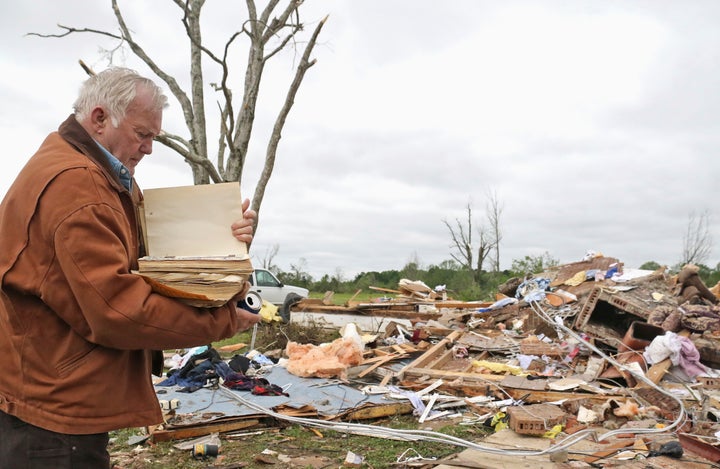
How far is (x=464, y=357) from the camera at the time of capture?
10.1 meters

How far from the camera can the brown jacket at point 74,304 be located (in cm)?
179

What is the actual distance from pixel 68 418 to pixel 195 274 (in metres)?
0.61

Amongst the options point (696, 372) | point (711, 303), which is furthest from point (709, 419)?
point (711, 303)

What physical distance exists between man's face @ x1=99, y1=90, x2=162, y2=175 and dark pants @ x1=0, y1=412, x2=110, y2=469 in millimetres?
976

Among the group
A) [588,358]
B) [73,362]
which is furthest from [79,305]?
[588,358]

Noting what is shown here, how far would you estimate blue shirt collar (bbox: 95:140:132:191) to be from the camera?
2.06 meters

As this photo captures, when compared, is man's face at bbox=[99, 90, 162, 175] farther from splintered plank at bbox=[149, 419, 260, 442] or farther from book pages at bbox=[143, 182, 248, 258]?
splintered plank at bbox=[149, 419, 260, 442]

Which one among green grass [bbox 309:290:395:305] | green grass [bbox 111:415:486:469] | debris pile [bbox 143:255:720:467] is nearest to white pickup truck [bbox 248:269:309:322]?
green grass [bbox 309:290:395:305]

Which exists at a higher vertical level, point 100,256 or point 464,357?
point 100,256

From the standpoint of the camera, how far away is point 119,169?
82.1 inches

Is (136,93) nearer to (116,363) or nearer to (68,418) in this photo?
(116,363)

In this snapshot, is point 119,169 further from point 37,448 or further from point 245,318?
point 37,448

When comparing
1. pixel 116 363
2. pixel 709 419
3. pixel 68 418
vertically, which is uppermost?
pixel 116 363

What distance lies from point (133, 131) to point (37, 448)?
1131 mm
